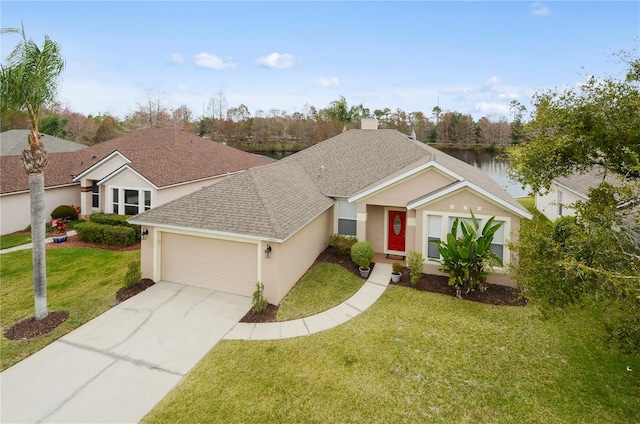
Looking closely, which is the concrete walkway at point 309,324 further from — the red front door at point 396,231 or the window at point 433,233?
the red front door at point 396,231

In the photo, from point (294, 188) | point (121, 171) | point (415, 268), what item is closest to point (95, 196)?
point (121, 171)

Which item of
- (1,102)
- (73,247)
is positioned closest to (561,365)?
(1,102)

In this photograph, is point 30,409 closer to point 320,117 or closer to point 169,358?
point 169,358

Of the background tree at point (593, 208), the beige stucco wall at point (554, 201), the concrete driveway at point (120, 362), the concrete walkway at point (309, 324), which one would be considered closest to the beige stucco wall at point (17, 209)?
the concrete driveway at point (120, 362)

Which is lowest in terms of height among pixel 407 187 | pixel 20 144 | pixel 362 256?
pixel 362 256

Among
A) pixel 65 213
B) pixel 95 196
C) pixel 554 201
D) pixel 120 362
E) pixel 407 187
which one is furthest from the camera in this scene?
pixel 554 201

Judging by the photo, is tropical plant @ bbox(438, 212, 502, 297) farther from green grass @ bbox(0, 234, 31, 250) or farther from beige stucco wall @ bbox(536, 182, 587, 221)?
green grass @ bbox(0, 234, 31, 250)

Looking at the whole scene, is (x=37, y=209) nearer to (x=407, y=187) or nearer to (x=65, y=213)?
(x=407, y=187)
